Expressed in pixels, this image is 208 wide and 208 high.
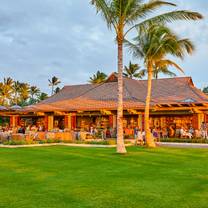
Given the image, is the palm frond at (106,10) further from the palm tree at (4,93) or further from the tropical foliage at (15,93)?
the palm tree at (4,93)

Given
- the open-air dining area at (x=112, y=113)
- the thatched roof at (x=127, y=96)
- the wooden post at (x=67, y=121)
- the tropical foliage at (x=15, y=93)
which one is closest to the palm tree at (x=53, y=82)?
the tropical foliage at (x=15, y=93)

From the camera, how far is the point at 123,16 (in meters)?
14.3

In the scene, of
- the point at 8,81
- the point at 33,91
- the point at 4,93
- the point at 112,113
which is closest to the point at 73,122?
the point at 112,113

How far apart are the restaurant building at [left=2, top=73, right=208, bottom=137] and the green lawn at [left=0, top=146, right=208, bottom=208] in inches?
575

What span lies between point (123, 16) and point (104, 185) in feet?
29.6

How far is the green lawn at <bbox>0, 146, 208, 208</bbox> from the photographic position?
5.62 m

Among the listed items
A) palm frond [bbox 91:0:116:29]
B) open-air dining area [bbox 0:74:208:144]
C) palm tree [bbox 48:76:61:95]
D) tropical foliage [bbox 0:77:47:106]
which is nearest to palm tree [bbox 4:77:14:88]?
tropical foliage [bbox 0:77:47:106]

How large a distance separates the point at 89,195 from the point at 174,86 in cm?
2325

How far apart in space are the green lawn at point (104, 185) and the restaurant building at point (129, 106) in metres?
14.6

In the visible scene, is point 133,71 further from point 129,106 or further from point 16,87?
point 16,87

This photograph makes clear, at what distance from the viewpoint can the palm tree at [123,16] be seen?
1398 cm

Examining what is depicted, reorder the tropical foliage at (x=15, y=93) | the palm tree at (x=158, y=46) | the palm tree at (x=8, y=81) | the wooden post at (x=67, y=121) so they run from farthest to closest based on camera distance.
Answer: the palm tree at (x=8, y=81) → the tropical foliage at (x=15, y=93) → the wooden post at (x=67, y=121) → the palm tree at (x=158, y=46)

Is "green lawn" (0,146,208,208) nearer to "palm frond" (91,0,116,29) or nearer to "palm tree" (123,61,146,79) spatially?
"palm frond" (91,0,116,29)

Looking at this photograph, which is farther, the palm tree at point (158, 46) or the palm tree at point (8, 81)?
the palm tree at point (8, 81)
